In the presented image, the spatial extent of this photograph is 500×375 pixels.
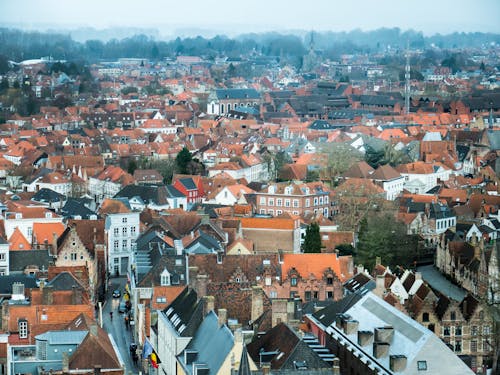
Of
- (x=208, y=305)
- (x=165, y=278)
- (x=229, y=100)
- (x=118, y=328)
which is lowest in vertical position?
(x=229, y=100)

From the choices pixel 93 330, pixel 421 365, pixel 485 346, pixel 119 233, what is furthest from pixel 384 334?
pixel 119 233

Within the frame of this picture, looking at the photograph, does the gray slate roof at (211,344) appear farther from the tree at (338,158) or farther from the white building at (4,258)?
the tree at (338,158)

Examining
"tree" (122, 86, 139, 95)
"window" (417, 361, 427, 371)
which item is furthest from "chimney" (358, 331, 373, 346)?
"tree" (122, 86, 139, 95)

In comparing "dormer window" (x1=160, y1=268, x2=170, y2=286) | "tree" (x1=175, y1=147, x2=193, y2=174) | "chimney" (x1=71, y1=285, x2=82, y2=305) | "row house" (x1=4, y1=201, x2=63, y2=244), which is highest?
"chimney" (x1=71, y1=285, x2=82, y2=305)

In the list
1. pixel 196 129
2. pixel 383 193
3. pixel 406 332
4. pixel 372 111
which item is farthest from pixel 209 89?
pixel 406 332

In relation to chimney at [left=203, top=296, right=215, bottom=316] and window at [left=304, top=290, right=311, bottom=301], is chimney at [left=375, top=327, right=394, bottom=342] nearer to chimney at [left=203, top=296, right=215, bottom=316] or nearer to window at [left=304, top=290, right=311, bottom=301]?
chimney at [left=203, top=296, right=215, bottom=316]

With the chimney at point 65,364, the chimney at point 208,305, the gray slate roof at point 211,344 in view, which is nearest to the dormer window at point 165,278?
the chimney at point 208,305

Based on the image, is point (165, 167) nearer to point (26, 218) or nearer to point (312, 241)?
point (26, 218)

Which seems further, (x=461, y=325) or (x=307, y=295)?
(x=307, y=295)
